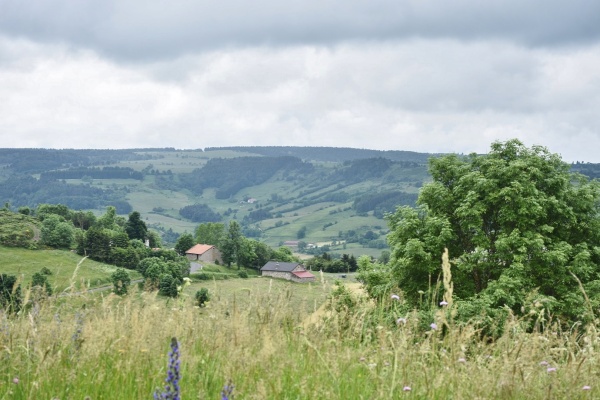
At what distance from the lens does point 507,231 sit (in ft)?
103

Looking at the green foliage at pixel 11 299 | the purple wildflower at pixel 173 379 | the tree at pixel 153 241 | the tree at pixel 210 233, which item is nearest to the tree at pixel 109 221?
the tree at pixel 153 241

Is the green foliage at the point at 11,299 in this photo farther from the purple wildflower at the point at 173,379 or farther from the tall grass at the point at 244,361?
the purple wildflower at the point at 173,379

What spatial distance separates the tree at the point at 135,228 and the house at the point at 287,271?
34141 mm

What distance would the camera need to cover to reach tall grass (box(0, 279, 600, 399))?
4531 millimetres

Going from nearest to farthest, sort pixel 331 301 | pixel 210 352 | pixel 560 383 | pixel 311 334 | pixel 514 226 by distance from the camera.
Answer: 1. pixel 560 383
2. pixel 210 352
3. pixel 311 334
4. pixel 331 301
5. pixel 514 226

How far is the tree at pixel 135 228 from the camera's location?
15450 cm

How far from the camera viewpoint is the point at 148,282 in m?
7.23

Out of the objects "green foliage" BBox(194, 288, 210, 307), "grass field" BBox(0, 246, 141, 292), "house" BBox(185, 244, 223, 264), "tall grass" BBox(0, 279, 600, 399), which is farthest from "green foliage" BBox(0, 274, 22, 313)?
"house" BBox(185, 244, 223, 264)

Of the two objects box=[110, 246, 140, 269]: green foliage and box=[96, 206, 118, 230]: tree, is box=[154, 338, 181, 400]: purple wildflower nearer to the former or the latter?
box=[110, 246, 140, 269]: green foliage

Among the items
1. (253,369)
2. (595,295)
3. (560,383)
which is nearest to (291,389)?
(253,369)

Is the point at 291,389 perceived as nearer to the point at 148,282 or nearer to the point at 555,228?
the point at 148,282

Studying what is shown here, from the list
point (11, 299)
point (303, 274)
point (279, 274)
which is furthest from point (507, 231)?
point (303, 274)

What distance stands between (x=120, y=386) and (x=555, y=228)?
1258 inches

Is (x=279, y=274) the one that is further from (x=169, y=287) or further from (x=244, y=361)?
(x=244, y=361)
